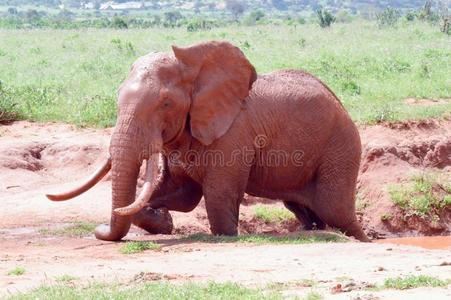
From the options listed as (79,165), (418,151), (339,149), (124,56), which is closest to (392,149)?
(418,151)

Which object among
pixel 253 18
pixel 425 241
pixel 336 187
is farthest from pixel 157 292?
pixel 253 18

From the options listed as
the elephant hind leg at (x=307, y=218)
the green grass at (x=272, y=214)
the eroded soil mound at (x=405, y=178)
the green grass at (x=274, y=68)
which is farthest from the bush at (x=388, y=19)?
the elephant hind leg at (x=307, y=218)

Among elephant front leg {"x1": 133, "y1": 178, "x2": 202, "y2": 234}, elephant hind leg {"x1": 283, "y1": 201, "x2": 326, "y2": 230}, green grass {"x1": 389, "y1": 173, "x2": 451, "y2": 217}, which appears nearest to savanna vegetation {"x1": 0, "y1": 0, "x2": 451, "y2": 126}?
green grass {"x1": 389, "y1": 173, "x2": 451, "y2": 217}

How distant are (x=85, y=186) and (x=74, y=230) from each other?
4.08 feet

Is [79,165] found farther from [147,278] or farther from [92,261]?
[147,278]

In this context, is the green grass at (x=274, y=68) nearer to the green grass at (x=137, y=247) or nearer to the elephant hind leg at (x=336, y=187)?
the elephant hind leg at (x=336, y=187)

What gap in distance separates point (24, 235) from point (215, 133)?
7.70 feet

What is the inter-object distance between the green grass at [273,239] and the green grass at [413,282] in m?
2.49

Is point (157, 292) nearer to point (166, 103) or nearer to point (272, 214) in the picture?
point (166, 103)

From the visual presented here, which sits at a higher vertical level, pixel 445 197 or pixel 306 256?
pixel 306 256

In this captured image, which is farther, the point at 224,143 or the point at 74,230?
the point at 74,230

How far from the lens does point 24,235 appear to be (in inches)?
426

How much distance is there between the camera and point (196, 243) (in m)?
9.59

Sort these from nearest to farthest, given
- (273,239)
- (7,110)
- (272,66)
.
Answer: (273,239)
(7,110)
(272,66)
